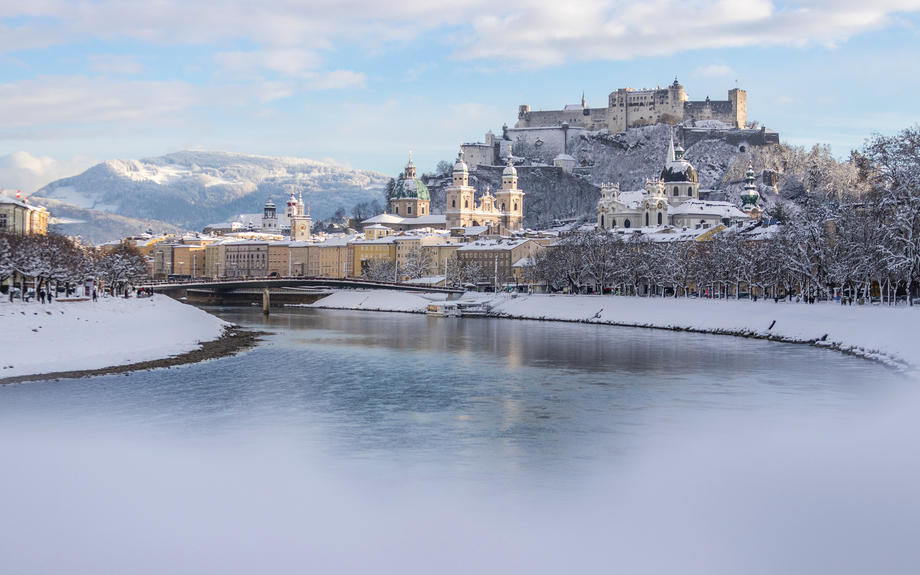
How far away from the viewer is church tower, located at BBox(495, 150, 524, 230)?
126 m

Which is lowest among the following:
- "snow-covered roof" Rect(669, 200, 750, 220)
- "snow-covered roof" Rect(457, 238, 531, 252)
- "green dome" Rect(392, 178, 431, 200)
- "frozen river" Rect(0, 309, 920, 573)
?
"frozen river" Rect(0, 309, 920, 573)

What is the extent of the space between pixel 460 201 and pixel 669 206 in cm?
3113

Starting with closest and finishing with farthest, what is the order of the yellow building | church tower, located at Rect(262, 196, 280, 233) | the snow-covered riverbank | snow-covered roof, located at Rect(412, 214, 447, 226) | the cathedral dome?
the snow-covered riverbank → the cathedral dome → snow-covered roof, located at Rect(412, 214, 447, 226) → the yellow building → church tower, located at Rect(262, 196, 280, 233)

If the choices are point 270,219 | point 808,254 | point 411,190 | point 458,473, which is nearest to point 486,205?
point 411,190

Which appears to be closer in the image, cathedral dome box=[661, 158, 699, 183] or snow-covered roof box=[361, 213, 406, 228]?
cathedral dome box=[661, 158, 699, 183]

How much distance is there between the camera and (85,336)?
31.0 meters

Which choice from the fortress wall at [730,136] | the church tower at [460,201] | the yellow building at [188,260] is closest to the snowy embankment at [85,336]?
the church tower at [460,201]

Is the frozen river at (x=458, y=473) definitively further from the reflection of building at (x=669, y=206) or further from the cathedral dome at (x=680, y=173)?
the cathedral dome at (x=680, y=173)

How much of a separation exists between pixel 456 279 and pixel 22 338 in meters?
64.1

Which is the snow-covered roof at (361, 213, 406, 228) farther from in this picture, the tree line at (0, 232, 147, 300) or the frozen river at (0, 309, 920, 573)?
the frozen river at (0, 309, 920, 573)

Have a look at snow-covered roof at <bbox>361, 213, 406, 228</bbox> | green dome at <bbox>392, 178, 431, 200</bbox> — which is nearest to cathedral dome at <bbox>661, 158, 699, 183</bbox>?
snow-covered roof at <bbox>361, 213, 406, 228</bbox>

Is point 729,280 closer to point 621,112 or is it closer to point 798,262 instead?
point 798,262

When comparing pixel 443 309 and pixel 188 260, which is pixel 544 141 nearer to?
pixel 188 260

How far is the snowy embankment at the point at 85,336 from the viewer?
26969mm
